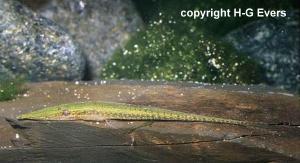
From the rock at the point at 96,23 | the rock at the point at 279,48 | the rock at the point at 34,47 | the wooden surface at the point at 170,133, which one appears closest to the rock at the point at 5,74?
the rock at the point at 34,47

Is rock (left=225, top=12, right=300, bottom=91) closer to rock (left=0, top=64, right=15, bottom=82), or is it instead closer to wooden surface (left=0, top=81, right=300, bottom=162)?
wooden surface (left=0, top=81, right=300, bottom=162)

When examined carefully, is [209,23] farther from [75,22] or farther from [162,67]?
[75,22]

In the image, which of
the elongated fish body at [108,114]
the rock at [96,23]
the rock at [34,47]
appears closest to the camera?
the elongated fish body at [108,114]

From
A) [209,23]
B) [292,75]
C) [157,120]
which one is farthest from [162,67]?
[157,120]

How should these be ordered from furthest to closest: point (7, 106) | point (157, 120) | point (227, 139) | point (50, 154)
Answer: point (7, 106) → point (157, 120) → point (227, 139) → point (50, 154)

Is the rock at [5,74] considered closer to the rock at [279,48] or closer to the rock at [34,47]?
the rock at [34,47]

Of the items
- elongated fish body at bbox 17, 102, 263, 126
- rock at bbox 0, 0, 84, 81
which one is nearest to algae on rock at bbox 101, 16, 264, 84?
rock at bbox 0, 0, 84, 81
